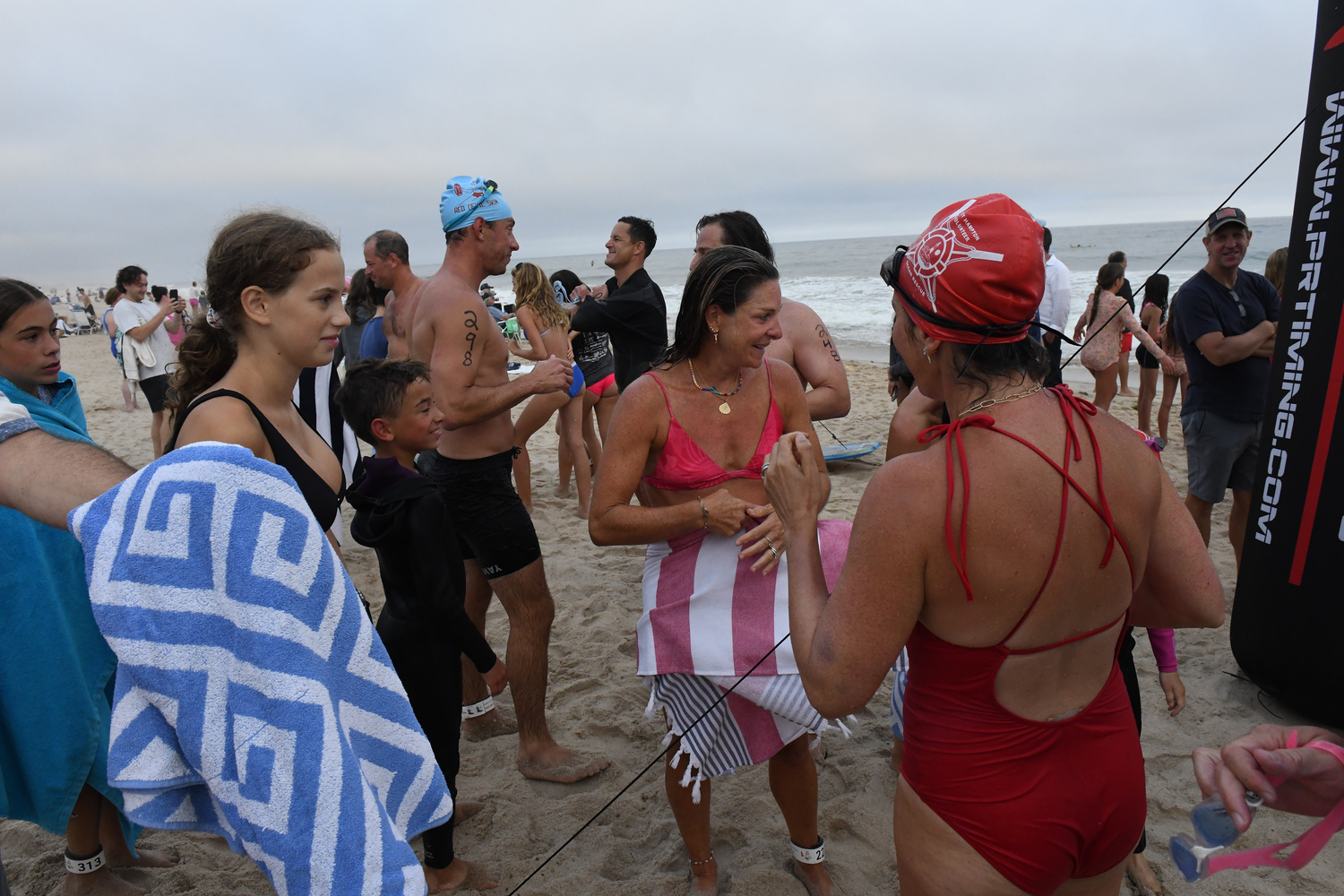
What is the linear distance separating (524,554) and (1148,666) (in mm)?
3082

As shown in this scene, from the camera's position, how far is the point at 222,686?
1.24m

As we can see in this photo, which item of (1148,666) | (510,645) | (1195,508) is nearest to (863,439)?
(1195,508)

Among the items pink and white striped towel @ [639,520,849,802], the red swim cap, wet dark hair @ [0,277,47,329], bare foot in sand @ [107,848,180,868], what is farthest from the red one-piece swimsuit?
wet dark hair @ [0,277,47,329]

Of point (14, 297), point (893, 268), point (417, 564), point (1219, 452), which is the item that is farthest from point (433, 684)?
point (1219, 452)

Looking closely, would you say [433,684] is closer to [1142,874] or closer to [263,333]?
[263,333]

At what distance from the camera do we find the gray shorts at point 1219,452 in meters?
4.20

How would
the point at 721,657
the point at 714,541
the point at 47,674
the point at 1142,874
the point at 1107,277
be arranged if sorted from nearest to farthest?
the point at 47,674, the point at 721,657, the point at 714,541, the point at 1142,874, the point at 1107,277

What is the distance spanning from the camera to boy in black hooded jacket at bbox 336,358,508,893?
225 centimetres

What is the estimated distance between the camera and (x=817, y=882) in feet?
8.09

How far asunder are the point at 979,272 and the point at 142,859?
327 cm

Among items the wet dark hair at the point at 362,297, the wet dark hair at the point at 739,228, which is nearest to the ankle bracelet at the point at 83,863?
the wet dark hair at the point at 739,228

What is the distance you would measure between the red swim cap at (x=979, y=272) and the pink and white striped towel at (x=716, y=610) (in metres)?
0.96

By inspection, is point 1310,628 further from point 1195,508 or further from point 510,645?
point 510,645

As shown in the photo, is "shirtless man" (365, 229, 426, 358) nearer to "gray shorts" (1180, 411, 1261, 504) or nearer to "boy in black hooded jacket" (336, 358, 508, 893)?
"boy in black hooded jacket" (336, 358, 508, 893)
